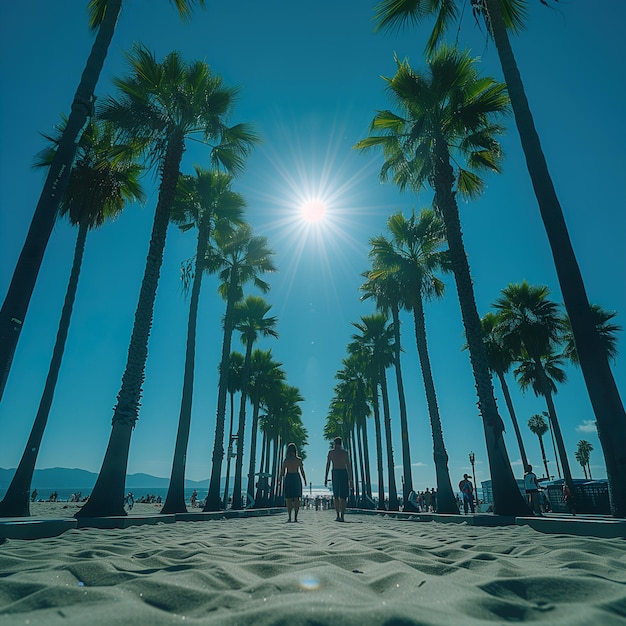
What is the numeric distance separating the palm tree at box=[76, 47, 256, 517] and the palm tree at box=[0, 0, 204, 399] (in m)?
3.26

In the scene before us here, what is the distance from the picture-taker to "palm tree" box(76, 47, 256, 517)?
316 inches

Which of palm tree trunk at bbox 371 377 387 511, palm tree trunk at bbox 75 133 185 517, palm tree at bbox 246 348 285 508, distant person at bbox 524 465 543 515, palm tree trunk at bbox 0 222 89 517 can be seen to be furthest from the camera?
palm tree at bbox 246 348 285 508

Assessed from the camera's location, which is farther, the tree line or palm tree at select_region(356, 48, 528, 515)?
palm tree at select_region(356, 48, 528, 515)

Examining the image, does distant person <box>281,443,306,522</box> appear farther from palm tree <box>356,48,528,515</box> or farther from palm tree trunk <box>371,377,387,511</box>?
palm tree trunk <box>371,377,387,511</box>

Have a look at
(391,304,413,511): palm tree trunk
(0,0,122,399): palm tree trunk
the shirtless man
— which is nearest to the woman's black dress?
the shirtless man

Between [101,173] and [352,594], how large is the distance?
1511 centimetres

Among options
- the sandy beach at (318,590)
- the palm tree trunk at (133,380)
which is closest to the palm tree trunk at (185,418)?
the palm tree trunk at (133,380)

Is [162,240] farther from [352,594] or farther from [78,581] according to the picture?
[352,594]

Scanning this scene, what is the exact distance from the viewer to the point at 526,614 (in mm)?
1354

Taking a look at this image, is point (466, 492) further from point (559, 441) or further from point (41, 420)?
point (41, 420)

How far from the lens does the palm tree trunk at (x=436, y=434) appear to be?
45.6ft

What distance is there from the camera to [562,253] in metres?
6.52

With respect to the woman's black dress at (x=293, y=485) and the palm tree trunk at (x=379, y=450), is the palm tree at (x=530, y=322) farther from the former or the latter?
the woman's black dress at (x=293, y=485)

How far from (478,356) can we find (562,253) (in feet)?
12.6
